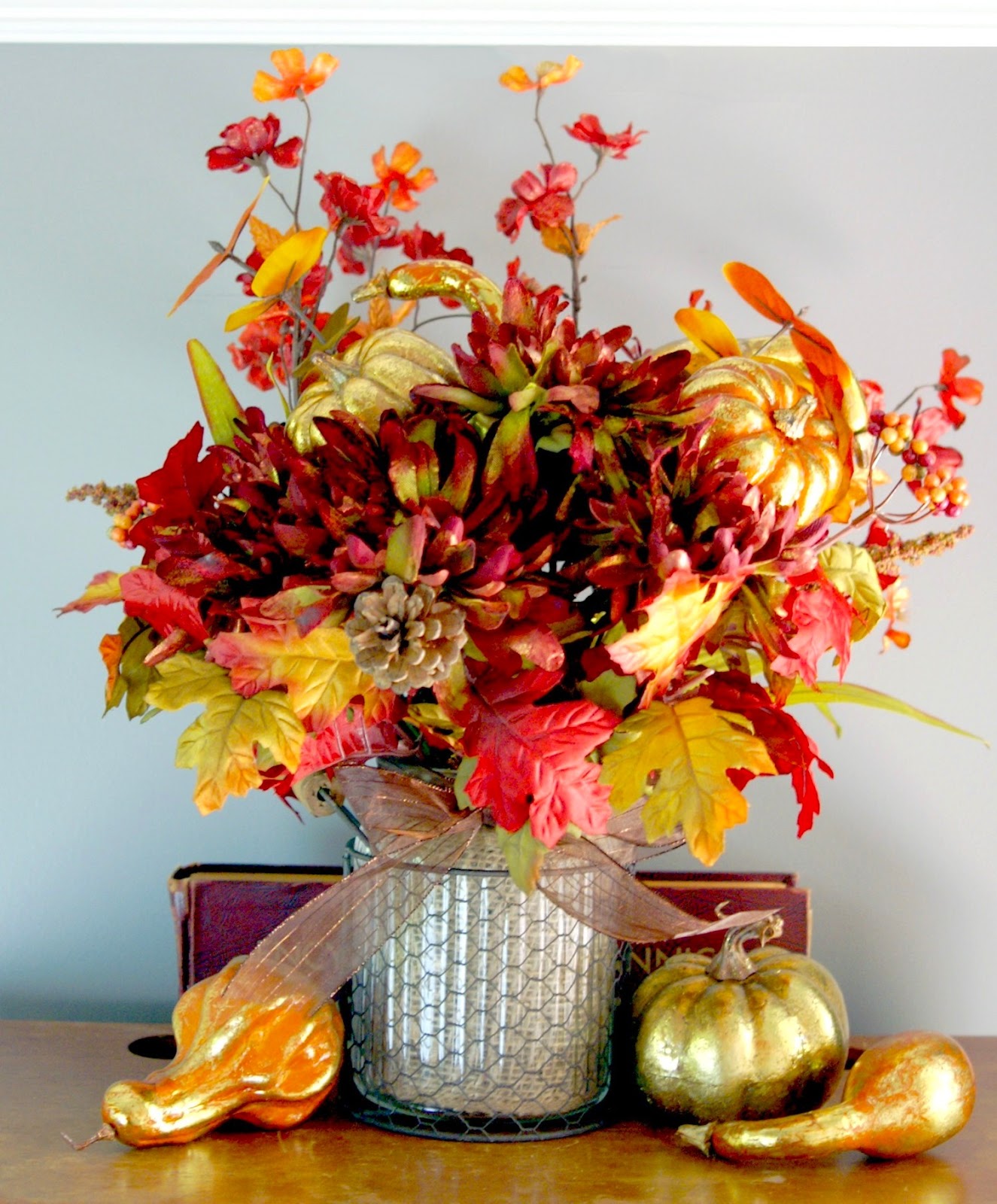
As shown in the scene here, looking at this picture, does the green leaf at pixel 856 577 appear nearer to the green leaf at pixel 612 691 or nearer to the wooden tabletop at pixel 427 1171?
the green leaf at pixel 612 691

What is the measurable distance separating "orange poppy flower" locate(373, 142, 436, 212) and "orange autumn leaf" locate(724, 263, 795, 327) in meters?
0.28

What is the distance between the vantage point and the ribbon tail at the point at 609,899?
2.15 ft

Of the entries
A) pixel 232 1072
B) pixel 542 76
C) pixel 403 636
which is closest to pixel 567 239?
pixel 542 76

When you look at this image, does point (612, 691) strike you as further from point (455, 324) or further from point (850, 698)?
point (455, 324)

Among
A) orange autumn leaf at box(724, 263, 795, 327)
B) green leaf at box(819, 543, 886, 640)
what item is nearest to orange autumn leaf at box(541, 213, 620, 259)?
orange autumn leaf at box(724, 263, 795, 327)

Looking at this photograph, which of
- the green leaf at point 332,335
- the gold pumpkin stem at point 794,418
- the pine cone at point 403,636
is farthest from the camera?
the green leaf at point 332,335

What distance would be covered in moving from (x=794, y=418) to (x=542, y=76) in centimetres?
36

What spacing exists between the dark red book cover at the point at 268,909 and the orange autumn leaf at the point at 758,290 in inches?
14.3

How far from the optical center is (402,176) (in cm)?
86

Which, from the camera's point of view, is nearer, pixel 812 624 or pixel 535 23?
pixel 812 624

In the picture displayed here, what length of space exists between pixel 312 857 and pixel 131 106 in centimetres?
58

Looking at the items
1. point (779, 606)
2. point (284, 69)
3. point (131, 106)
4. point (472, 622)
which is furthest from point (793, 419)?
point (131, 106)

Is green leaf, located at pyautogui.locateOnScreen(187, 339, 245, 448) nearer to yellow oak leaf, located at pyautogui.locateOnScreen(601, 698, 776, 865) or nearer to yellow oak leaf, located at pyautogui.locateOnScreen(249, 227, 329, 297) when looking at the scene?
yellow oak leaf, located at pyautogui.locateOnScreen(249, 227, 329, 297)

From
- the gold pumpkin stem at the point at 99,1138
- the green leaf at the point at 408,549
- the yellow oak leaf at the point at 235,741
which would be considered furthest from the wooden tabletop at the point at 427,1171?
the green leaf at the point at 408,549
